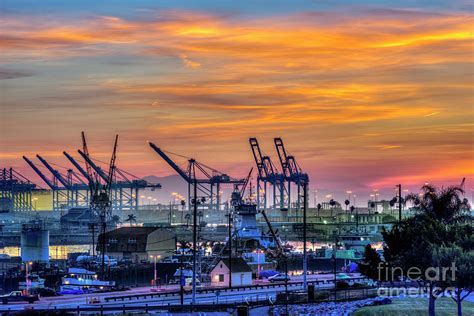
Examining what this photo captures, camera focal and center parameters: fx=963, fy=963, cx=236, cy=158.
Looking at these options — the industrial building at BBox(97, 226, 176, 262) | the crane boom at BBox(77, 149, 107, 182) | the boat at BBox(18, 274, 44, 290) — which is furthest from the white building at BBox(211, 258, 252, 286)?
the crane boom at BBox(77, 149, 107, 182)

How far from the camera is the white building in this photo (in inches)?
2450

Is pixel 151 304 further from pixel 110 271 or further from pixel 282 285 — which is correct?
pixel 110 271

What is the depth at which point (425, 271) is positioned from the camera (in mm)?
40781

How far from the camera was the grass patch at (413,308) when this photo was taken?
1631 inches

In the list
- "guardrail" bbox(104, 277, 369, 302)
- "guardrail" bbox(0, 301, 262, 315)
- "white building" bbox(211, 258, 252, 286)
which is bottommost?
"guardrail" bbox(0, 301, 262, 315)

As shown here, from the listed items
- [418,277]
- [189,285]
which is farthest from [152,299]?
[418,277]

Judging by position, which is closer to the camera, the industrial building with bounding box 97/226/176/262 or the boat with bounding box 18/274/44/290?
the boat with bounding box 18/274/44/290

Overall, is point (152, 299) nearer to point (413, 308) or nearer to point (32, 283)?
point (413, 308)

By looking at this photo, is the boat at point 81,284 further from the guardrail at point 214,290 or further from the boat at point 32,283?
the guardrail at point 214,290

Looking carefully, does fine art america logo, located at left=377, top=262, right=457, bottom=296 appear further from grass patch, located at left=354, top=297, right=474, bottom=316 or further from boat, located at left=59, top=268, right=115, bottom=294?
boat, located at left=59, top=268, right=115, bottom=294

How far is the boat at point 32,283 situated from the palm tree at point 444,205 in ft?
88.8

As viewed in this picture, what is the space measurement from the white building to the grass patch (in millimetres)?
18573

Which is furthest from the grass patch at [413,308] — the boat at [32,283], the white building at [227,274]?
the boat at [32,283]

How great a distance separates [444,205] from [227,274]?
16.9 metres
